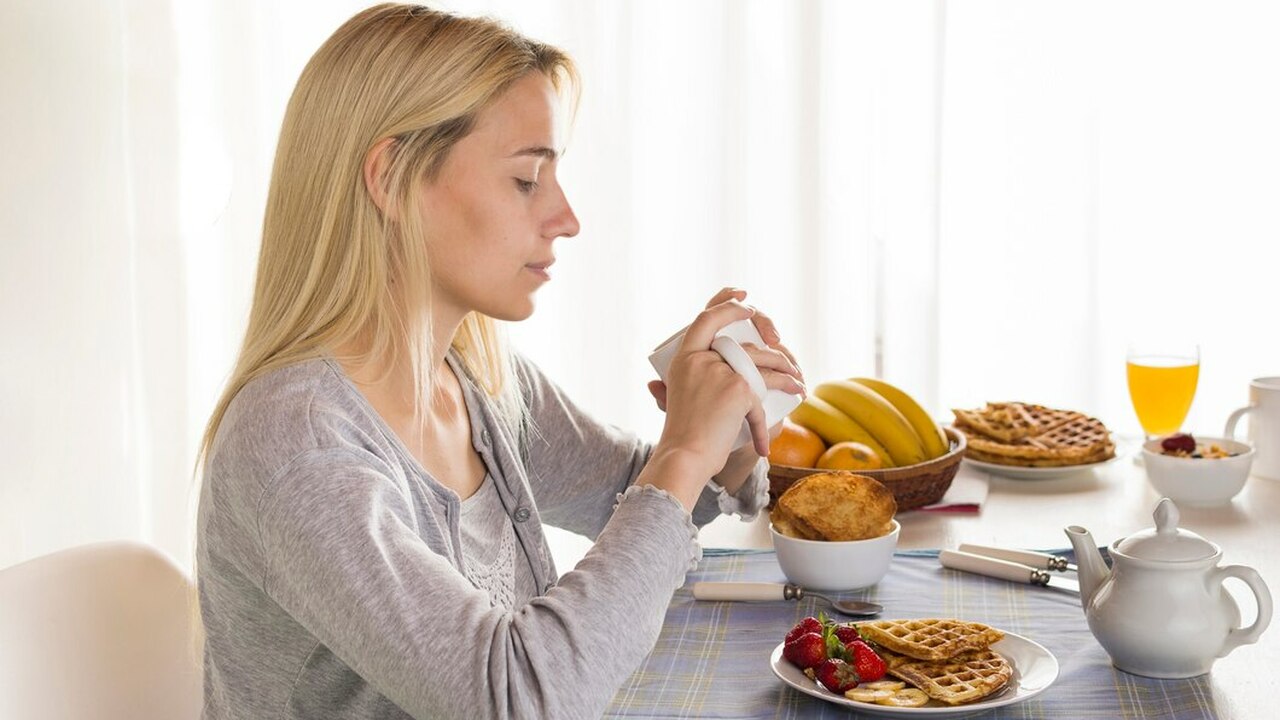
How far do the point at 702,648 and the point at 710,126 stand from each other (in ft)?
6.35

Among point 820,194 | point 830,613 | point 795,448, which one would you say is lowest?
point 830,613

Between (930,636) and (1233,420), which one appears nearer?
(930,636)

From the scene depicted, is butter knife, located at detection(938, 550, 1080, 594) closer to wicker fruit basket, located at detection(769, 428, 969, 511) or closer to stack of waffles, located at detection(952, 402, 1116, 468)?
wicker fruit basket, located at detection(769, 428, 969, 511)

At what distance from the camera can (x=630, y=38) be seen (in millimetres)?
2973

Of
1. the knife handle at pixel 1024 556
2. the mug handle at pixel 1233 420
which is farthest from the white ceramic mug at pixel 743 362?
the mug handle at pixel 1233 420

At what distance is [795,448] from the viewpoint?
1680 millimetres

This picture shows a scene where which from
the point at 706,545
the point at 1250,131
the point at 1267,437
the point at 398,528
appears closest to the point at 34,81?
the point at 706,545

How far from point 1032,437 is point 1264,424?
310 mm

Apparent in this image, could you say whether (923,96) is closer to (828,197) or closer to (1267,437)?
(828,197)

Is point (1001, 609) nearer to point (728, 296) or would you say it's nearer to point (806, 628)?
point (806, 628)

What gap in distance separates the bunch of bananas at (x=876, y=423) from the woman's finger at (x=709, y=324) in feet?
1.64

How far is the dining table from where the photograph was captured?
111 centimetres

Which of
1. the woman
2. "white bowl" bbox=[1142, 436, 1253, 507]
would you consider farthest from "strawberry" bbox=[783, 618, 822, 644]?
"white bowl" bbox=[1142, 436, 1253, 507]

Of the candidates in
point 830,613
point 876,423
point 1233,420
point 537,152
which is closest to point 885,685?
point 830,613
